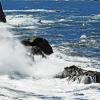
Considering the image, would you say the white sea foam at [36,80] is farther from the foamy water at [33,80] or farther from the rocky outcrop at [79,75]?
the rocky outcrop at [79,75]

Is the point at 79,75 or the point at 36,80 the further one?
the point at 36,80

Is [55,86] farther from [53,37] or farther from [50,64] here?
[53,37]

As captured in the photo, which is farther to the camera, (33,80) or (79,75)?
(33,80)

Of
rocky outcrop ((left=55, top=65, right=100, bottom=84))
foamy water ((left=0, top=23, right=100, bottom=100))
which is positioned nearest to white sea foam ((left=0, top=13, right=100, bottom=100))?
foamy water ((left=0, top=23, right=100, bottom=100))

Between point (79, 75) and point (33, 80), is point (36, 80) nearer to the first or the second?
point (33, 80)

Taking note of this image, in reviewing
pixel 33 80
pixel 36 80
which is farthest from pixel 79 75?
pixel 33 80

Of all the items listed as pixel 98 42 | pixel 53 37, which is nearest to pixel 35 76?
pixel 98 42

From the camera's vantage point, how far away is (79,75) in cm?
2789

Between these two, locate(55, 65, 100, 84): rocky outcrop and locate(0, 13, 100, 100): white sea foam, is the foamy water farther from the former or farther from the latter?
locate(55, 65, 100, 84): rocky outcrop

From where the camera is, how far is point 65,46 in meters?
49.6

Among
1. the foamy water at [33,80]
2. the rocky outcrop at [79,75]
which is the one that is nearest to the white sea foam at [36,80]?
the foamy water at [33,80]

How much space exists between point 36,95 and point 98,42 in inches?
1218

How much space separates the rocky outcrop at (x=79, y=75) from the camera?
89.4 feet

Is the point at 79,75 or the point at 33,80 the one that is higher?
the point at 79,75
